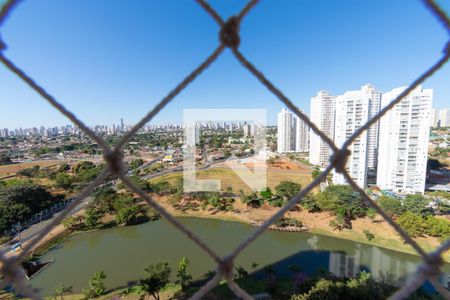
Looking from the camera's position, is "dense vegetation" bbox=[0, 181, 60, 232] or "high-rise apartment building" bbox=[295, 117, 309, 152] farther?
"high-rise apartment building" bbox=[295, 117, 309, 152]

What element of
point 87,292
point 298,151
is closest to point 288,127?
point 298,151

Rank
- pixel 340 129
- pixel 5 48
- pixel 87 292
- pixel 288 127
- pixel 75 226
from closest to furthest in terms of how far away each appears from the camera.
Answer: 1. pixel 5 48
2. pixel 87 292
3. pixel 75 226
4. pixel 340 129
5. pixel 288 127

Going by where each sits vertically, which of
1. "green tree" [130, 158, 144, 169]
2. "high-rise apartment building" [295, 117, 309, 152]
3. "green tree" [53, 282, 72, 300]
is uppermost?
"high-rise apartment building" [295, 117, 309, 152]

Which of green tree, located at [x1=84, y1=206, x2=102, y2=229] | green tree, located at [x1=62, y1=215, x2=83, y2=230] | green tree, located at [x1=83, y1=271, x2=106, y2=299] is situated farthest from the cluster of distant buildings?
green tree, located at [x1=62, y1=215, x2=83, y2=230]

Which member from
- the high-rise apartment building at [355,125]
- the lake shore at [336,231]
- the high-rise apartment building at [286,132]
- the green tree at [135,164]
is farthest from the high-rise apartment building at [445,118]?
the green tree at [135,164]

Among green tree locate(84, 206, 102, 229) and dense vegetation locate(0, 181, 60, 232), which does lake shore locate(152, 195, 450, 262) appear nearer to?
green tree locate(84, 206, 102, 229)

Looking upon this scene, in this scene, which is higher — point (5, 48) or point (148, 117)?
point (5, 48)

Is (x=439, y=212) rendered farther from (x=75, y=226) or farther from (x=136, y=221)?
(x=75, y=226)
